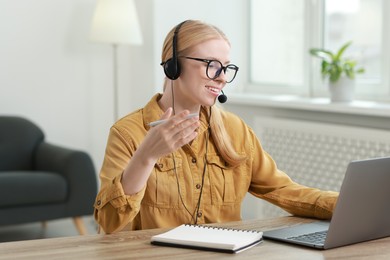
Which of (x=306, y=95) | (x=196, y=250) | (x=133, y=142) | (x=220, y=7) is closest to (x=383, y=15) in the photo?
(x=306, y=95)

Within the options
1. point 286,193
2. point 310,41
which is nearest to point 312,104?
point 310,41

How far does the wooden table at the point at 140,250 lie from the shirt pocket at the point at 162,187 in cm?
23

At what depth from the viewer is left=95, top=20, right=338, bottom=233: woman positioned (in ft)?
6.50

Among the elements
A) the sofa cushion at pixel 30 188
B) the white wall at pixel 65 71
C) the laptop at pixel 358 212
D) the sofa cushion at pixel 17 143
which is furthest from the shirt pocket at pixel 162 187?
the white wall at pixel 65 71

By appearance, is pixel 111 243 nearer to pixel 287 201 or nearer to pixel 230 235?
pixel 230 235

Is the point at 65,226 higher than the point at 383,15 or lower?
lower

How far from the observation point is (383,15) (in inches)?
146

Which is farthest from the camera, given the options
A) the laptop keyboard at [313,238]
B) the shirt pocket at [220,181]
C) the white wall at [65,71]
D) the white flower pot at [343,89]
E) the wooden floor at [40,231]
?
the white wall at [65,71]

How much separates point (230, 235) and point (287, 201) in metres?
0.42

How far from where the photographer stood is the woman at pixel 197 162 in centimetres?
198

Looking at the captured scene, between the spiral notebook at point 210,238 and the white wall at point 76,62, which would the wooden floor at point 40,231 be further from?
the spiral notebook at point 210,238

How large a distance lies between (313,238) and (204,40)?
2.06 ft

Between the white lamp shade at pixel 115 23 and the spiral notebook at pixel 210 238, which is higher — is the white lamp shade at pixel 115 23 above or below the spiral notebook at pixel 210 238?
above

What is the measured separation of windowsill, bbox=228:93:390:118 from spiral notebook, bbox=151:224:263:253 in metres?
1.84
